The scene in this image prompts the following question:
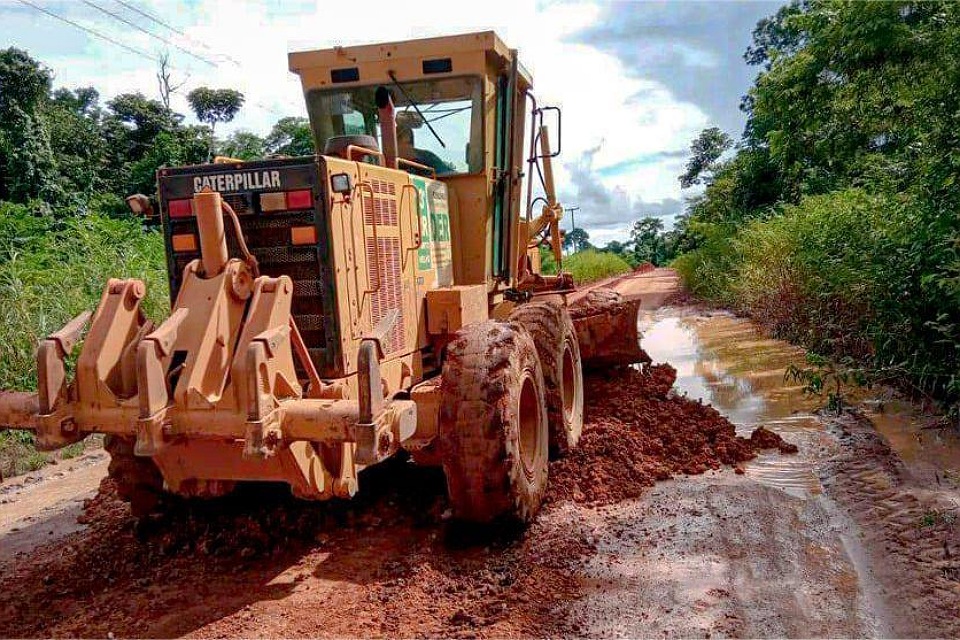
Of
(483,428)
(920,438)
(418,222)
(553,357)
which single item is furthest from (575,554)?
(920,438)

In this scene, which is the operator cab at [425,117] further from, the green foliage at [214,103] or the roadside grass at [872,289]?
the green foliage at [214,103]

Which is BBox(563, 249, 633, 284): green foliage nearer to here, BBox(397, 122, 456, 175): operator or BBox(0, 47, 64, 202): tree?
BBox(0, 47, 64, 202): tree

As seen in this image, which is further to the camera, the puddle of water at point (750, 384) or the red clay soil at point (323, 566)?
the puddle of water at point (750, 384)

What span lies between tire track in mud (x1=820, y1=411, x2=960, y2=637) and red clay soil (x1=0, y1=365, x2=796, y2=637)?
1.01 m

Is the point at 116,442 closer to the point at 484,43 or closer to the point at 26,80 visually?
the point at 484,43

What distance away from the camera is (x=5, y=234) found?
37.2 feet

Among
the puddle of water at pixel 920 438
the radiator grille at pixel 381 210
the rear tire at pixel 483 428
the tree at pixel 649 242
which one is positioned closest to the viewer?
the rear tire at pixel 483 428

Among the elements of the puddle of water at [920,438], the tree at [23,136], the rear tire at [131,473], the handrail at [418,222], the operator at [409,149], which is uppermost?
the tree at [23,136]

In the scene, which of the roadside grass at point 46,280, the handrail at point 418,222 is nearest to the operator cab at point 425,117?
the handrail at point 418,222

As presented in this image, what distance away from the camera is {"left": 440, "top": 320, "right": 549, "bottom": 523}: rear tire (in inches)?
155

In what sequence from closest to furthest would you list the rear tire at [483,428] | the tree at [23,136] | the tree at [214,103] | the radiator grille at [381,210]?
the rear tire at [483,428]
the radiator grille at [381,210]
the tree at [23,136]
the tree at [214,103]

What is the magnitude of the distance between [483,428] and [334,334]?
98cm

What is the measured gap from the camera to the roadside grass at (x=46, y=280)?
7.87 meters

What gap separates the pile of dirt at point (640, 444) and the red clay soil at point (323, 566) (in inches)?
0.9
